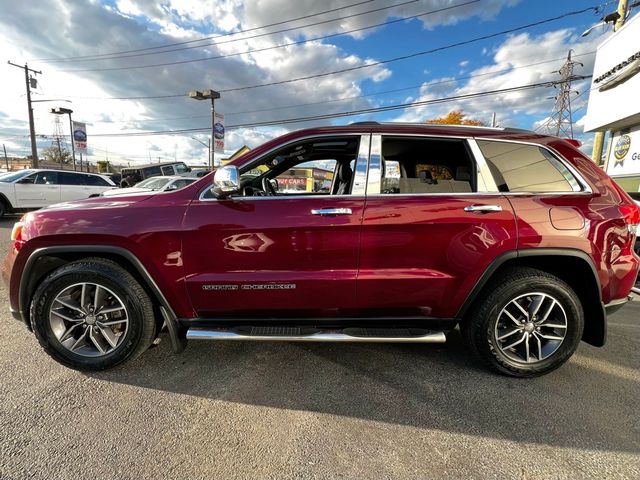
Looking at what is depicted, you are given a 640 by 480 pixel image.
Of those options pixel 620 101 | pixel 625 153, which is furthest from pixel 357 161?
pixel 625 153

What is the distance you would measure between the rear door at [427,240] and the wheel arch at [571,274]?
6 cm

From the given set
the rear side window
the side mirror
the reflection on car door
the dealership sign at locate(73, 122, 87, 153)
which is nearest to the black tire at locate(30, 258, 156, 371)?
the side mirror

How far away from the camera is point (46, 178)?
35.4ft

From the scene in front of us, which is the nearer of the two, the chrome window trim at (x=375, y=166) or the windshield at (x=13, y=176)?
the chrome window trim at (x=375, y=166)

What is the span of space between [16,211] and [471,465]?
13.4 meters

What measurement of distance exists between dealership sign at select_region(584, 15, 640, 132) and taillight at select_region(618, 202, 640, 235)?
13.0m

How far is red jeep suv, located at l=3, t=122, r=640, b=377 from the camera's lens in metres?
2.50

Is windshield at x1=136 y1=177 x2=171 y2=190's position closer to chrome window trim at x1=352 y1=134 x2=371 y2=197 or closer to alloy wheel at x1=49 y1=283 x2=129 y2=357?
alloy wheel at x1=49 y1=283 x2=129 y2=357

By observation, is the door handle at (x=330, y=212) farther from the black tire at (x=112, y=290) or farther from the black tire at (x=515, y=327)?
the black tire at (x=112, y=290)

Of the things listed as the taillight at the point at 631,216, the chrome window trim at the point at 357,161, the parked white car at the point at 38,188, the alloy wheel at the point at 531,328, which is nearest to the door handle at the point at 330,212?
the chrome window trim at the point at 357,161

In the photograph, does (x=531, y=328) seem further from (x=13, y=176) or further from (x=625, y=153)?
(x=625, y=153)

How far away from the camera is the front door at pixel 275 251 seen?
8.14 ft

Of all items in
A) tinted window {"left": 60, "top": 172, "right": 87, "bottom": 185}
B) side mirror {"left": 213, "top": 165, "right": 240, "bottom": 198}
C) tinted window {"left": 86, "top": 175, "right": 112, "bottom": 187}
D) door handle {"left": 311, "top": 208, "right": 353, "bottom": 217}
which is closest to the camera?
side mirror {"left": 213, "top": 165, "right": 240, "bottom": 198}

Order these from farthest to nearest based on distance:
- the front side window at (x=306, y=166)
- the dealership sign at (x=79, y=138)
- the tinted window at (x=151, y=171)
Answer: the dealership sign at (x=79, y=138)
the tinted window at (x=151, y=171)
the front side window at (x=306, y=166)
